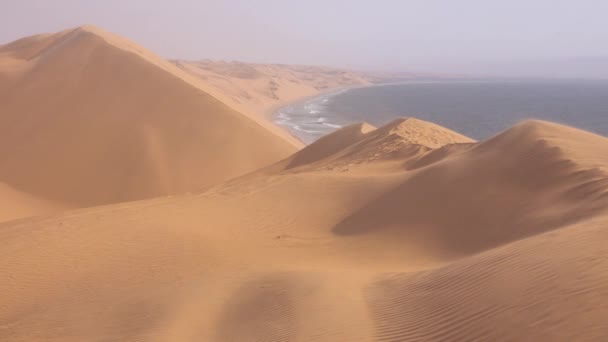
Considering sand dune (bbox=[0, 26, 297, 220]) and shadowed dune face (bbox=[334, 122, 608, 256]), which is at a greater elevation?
shadowed dune face (bbox=[334, 122, 608, 256])

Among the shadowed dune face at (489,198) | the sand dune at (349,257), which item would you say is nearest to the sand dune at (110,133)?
the sand dune at (349,257)

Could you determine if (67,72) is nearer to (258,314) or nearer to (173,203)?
(173,203)

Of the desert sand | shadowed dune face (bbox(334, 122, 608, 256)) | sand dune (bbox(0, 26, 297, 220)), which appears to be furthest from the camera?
sand dune (bbox(0, 26, 297, 220))

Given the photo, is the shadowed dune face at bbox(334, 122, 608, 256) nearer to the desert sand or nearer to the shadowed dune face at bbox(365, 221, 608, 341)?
the desert sand

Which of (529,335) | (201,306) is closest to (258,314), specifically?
(201,306)

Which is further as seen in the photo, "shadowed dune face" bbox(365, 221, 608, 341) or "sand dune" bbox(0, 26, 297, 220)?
"sand dune" bbox(0, 26, 297, 220)

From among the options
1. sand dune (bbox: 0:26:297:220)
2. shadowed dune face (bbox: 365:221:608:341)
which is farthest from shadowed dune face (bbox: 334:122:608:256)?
sand dune (bbox: 0:26:297:220)
